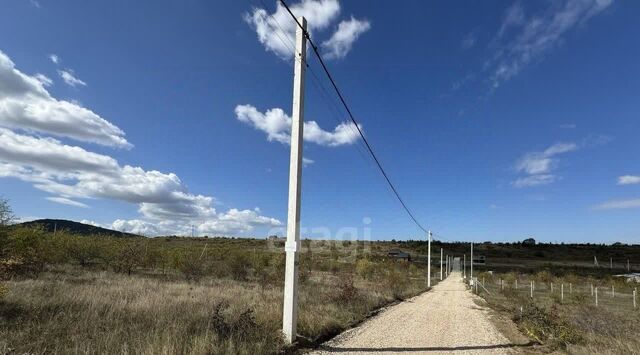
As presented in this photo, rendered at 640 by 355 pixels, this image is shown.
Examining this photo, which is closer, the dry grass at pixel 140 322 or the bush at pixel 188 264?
the dry grass at pixel 140 322

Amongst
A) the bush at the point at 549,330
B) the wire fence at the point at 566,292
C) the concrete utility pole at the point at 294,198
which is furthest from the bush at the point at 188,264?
the bush at the point at 549,330

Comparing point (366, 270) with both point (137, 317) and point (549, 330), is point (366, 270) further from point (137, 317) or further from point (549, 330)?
point (137, 317)

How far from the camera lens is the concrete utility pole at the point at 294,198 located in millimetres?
10039

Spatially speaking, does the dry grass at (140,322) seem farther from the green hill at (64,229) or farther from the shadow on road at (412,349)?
the green hill at (64,229)

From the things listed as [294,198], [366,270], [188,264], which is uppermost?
[294,198]

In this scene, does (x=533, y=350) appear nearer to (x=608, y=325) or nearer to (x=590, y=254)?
(x=608, y=325)

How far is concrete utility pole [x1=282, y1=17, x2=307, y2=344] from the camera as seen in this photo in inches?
395

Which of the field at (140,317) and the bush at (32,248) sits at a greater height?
the bush at (32,248)

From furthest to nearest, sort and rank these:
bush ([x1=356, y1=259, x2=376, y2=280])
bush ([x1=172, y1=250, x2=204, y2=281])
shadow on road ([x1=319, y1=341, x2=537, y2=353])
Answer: bush ([x1=356, y1=259, x2=376, y2=280]) < bush ([x1=172, y1=250, x2=204, y2=281]) < shadow on road ([x1=319, y1=341, x2=537, y2=353])

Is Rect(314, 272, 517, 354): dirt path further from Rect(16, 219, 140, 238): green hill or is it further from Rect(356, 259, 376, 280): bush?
Rect(356, 259, 376, 280): bush

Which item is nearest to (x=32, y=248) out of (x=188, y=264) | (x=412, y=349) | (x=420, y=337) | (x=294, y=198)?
(x=188, y=264)

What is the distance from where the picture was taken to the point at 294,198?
1028cm

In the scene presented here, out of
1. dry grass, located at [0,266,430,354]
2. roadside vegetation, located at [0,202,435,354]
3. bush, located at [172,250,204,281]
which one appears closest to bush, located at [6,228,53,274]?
roadside vegetation, located at [0,202,435,354]

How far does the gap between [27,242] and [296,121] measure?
19.3m
